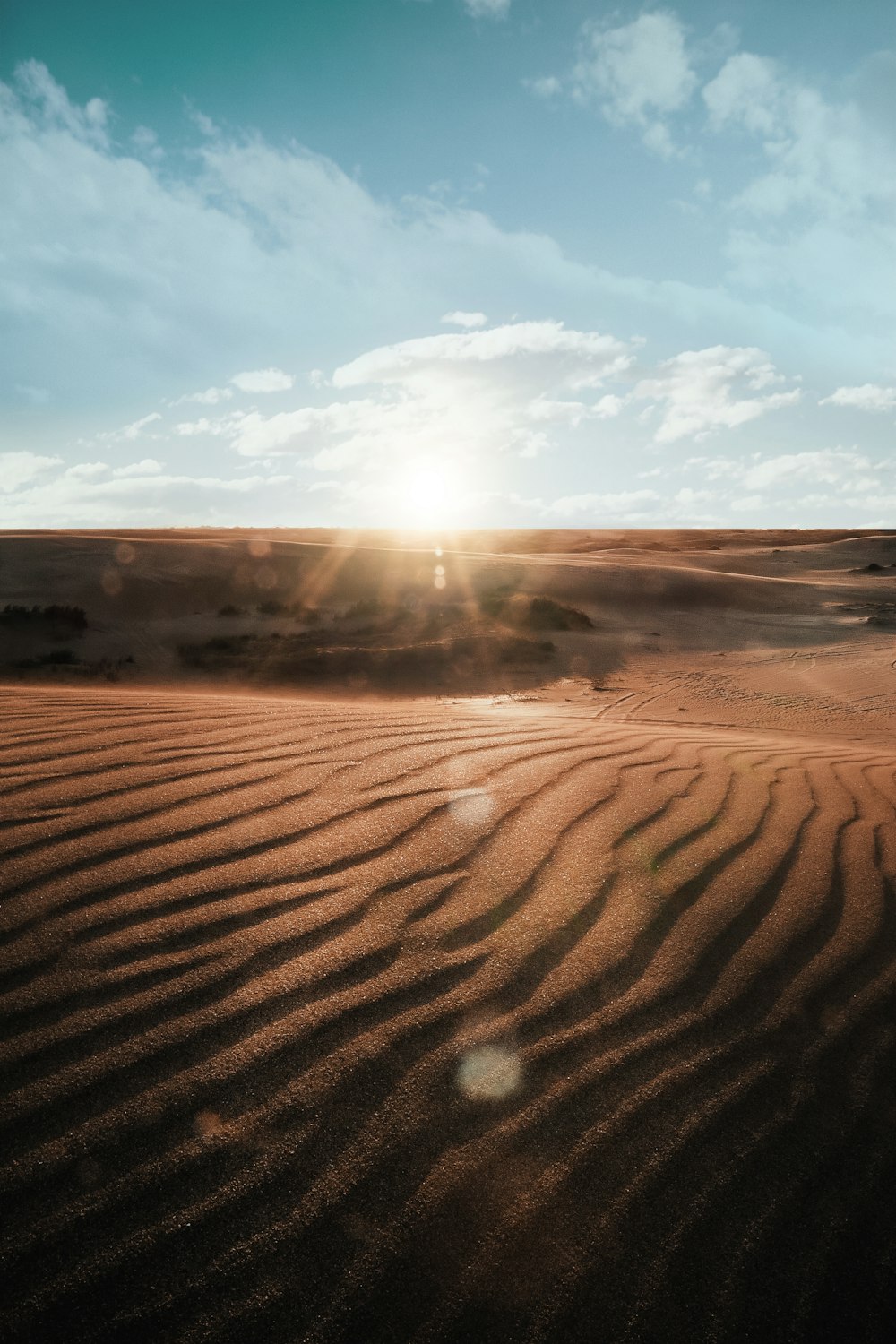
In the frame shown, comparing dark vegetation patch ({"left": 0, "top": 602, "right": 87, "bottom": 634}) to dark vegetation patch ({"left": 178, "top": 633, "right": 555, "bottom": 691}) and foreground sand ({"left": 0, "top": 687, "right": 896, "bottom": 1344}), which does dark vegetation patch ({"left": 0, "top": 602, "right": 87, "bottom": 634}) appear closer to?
dark vegetation patch ({"left": 178, "top": 633, "right": 555, "bottom": 691})

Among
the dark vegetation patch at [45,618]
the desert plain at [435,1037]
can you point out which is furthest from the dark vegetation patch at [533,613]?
the desert plain at [435,1037]

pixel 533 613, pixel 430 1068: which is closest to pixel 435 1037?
pixel 430 1068

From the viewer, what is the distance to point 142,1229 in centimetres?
152

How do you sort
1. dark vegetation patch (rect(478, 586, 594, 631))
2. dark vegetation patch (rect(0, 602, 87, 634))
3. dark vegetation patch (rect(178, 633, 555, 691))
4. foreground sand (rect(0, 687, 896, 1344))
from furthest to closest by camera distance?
dark vegetation patch (rect(478, 586, 594, 631))
dark vegetation patch (rect(0, 602, 87, 634))
dark vegetation patch (rect(178, 633, 555, 691))
foreground sand (rect(0, 687, 896, 1344))

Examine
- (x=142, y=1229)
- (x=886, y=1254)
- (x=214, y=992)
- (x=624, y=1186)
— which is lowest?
(x=886, y=1254)

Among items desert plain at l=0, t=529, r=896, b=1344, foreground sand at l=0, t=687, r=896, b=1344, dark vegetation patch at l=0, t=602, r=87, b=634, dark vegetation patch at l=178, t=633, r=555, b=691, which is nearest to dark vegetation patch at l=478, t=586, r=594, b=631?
dark vegetation patch at l=178, t=633, r=555, b=691

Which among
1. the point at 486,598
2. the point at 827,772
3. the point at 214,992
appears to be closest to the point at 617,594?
the point at 486,598

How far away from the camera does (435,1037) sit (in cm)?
208

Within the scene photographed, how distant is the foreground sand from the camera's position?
1500mm

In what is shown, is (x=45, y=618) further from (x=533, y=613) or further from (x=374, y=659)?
(x=533, y=613)

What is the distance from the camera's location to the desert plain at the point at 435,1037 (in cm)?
151

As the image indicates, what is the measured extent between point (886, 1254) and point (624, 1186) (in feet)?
1.82

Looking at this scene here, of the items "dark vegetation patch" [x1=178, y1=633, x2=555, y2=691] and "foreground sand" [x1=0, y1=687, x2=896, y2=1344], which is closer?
"foreground sand" [x1=0, y1=687, x2=896, y2=1344]

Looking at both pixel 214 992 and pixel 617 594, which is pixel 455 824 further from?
pixel 617 594
